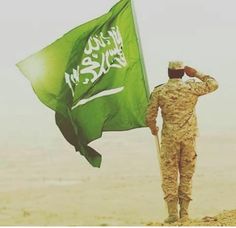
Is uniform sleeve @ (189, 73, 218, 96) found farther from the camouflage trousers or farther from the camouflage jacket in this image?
the camouflage trousers

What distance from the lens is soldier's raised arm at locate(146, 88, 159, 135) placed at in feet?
22.9

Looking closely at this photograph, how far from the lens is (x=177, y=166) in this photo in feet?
23.0

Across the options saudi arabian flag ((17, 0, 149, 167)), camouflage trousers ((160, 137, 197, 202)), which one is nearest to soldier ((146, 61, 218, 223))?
camouflage trousers ((160, 137, 197, 202))

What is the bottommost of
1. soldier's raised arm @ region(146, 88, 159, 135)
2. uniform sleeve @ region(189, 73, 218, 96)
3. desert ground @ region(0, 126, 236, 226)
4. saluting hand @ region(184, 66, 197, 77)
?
desert ground @ region(0, 126, 236, 226)

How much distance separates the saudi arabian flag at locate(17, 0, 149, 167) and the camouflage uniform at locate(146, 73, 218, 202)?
0.12 meters

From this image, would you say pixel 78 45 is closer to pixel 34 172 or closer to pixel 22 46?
pixel 22 46

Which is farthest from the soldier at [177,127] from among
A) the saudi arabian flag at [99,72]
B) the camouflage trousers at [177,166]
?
the saudi arabian flag at [99,72]

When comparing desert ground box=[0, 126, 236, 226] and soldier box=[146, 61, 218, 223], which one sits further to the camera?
desert ground box=[0, 126, 236, 226]

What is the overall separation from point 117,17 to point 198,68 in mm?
631

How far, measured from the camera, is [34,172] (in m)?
7.20

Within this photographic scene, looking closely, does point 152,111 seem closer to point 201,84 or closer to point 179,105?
point 179,105

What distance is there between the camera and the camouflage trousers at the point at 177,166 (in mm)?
6980

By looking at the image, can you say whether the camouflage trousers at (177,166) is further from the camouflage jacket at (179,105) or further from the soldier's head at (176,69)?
the soldier's head at (176,69)

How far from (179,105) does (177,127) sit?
14 centimetres
